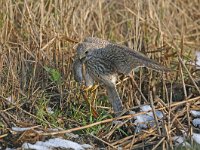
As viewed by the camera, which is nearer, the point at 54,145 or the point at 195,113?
the point at 54,145

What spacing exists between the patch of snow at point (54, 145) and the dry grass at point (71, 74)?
14 centimetres

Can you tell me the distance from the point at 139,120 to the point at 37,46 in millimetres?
1502

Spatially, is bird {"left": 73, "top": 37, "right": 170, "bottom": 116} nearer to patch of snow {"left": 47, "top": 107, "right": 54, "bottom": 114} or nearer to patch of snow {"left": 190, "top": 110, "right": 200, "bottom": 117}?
patch of snow {"left": 47, "top": 107, "right": 54, "bottom": 114}

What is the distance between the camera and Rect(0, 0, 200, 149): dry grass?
18.5 ft

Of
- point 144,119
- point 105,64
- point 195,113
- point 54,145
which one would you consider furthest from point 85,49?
point 195,113

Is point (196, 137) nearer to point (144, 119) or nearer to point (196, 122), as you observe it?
point (196, 122)

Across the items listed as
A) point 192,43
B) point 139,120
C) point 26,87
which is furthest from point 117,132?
point 192,43

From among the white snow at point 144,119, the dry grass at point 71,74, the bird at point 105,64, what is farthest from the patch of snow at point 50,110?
the white snow at point 144,119

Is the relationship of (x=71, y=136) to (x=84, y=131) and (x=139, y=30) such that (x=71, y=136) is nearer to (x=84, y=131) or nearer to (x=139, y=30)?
(x=84, y=131)

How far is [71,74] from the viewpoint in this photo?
21.4 ft

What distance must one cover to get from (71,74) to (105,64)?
752 millimetres

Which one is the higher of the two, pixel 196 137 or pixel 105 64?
pixel 105 64

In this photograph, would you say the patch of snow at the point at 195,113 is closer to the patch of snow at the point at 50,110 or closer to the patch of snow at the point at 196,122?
the patch of snow at the point at 196,122

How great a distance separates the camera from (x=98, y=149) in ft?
17.6
